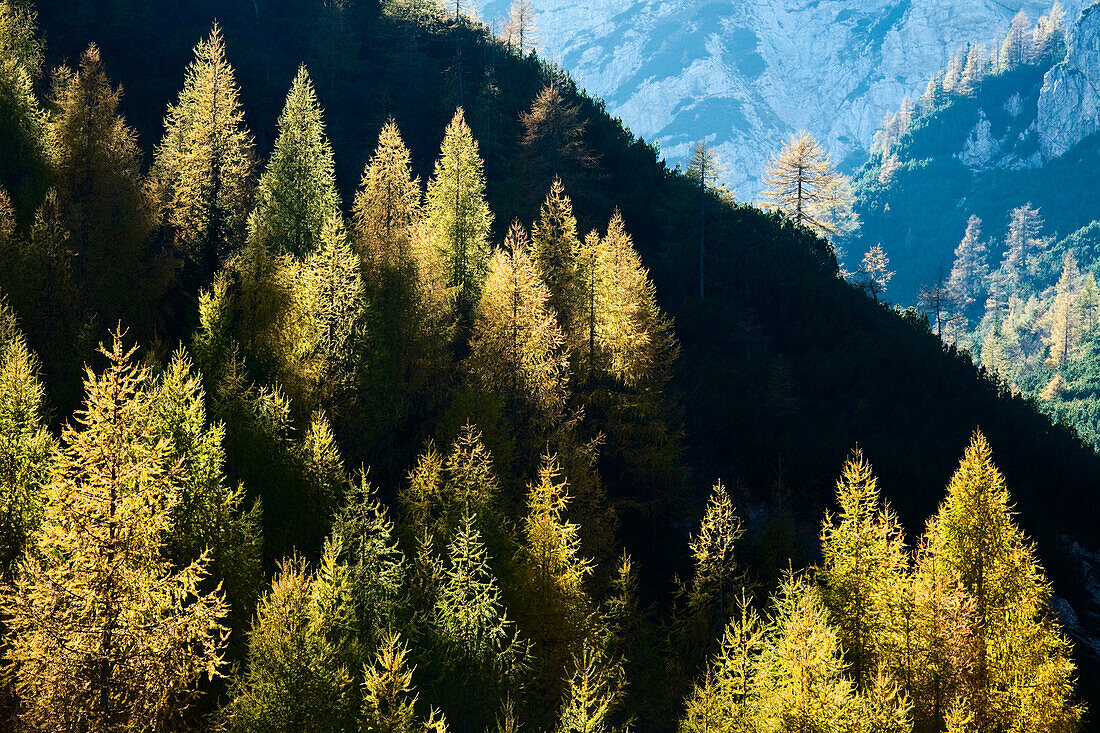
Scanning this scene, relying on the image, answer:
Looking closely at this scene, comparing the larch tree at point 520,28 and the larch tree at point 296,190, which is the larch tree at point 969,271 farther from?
the larch tree at point 296,190

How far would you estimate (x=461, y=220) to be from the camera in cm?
3641

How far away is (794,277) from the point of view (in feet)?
171

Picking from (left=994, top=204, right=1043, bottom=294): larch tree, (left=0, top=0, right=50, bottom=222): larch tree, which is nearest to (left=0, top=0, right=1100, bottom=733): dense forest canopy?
(left=0, top=0, right=50, bottom=222): larch tree

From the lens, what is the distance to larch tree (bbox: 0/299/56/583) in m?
16.5

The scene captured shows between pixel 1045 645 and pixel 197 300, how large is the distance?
3311 centimetres

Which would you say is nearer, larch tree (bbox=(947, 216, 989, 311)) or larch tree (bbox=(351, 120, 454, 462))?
larch tree (bbox=(351, 120, 454, 462))

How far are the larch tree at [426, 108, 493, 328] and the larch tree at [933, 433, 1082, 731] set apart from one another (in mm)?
20428

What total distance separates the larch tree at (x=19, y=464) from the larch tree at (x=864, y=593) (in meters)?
20.6

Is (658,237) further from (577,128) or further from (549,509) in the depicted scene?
(549,509)

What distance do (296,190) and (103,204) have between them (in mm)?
8098

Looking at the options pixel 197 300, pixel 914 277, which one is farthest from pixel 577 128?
pixel 914 277

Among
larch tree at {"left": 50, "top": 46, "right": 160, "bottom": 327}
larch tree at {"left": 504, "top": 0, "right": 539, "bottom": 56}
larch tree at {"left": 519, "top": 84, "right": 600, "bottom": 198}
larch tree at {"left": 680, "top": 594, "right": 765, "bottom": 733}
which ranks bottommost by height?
larch tree at {"left": 680, "top": 594, "right": 765, "bottom": 733}

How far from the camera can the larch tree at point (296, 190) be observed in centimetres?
3566

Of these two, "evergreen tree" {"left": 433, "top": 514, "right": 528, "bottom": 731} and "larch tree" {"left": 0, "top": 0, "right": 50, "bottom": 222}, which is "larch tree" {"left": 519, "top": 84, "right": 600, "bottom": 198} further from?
"evergreen tree" {"left": 433, "top": 514, "right": 528, "bottom": 731}
